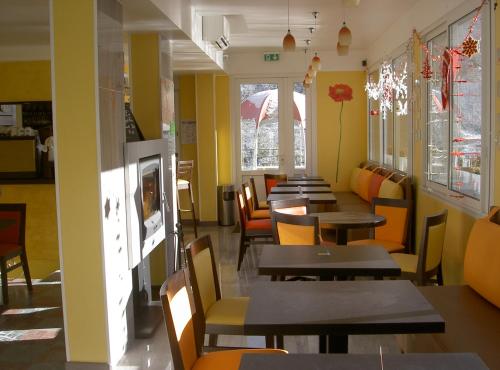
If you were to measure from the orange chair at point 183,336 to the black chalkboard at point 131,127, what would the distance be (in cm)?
250

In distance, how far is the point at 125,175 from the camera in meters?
4.12

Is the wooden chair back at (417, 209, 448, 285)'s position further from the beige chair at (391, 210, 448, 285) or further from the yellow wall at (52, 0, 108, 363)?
the yellow wall at (52, 0, 108, 363)

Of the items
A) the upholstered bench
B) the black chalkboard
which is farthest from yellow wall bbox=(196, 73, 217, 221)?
the upholstered bench

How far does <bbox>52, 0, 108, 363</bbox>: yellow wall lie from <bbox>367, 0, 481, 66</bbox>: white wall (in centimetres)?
290

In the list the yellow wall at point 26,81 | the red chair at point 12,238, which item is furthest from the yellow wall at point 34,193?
the red chair at point 12,238

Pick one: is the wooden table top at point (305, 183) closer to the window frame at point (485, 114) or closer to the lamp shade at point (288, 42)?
the lamp shade at point (288, 42)

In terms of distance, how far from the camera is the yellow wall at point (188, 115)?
9977mm

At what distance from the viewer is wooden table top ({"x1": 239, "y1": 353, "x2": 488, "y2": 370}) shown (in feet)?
6.40

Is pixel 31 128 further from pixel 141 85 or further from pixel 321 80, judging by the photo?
pixel 321 80

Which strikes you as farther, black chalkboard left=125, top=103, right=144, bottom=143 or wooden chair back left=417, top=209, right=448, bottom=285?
black chalkboard left=125, top=103, right=144, bottom=143

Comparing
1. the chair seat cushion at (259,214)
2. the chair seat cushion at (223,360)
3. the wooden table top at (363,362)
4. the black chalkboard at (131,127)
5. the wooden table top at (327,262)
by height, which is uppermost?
the black chalkboard at (131,127)

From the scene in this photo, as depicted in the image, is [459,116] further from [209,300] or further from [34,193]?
[34,193]

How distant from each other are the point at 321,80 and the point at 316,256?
7.03 metres

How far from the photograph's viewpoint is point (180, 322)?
246 cm
